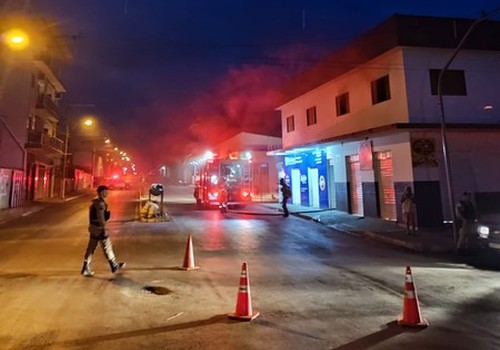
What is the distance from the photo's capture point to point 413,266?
9523 millimetres

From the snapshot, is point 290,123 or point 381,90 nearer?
point 381,90

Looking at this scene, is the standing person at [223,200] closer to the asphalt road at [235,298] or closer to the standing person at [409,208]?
the asphalt road at [235,298]

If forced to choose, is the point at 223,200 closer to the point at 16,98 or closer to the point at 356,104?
the point at 356,104

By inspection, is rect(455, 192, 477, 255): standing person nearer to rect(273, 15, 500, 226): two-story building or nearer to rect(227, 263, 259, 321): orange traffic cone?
rect(273, 15, 500, 226): two-story building

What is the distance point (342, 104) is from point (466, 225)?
1162 cm

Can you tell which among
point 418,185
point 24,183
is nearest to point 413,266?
point 418,185

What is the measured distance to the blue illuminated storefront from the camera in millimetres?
Answer: 23422

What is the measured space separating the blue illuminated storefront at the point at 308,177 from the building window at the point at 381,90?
5405 millimetres

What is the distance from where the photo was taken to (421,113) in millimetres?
16312

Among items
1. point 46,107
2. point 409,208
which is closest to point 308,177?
point 409,208

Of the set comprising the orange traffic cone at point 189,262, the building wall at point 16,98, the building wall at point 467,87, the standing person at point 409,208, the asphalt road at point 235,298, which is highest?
the building wall at point 16,98

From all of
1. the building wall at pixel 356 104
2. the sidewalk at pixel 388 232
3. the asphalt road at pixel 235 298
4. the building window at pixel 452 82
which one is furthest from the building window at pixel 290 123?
the asphalt road at pixel 235 298

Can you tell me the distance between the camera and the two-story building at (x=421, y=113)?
15859 millimetres

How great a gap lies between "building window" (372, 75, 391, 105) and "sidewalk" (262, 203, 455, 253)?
553cm
